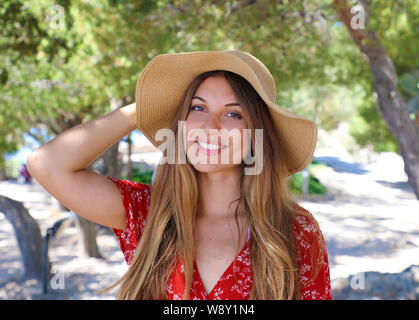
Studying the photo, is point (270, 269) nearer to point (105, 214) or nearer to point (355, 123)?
point (105, 214)

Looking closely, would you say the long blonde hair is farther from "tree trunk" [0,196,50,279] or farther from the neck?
"tree trunk" [0,196,50,279]

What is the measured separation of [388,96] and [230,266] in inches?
160

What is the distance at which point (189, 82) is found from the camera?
178 cm

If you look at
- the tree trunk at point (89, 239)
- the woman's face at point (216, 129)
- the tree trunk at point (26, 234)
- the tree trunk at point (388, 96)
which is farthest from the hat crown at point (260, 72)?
the tree trunk at point (89, 239)

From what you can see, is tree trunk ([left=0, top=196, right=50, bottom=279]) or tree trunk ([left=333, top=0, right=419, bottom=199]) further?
tree trunk ([left=0, top=196, right=50, bottom=279])

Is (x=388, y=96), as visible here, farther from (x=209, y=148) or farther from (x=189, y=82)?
(x=209, y=148)

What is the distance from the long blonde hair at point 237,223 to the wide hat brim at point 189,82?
0.05 meters

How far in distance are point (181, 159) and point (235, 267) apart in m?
0.46

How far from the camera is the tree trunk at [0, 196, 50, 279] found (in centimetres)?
597
